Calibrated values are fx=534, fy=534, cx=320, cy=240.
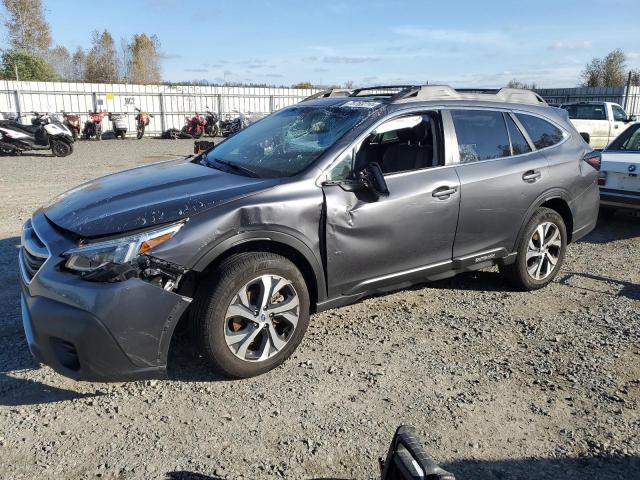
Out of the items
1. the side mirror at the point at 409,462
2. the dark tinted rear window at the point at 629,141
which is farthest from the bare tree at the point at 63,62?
the side mirror at the point at 409,462

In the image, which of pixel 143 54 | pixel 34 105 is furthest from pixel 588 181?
pixel 143 54

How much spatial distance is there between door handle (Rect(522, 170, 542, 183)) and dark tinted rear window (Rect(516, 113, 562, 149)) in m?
0.32

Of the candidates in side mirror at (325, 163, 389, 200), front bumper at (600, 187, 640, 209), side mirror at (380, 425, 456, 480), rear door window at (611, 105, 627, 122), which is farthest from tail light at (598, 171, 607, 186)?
rear door window at (611, 105, 627, 122)

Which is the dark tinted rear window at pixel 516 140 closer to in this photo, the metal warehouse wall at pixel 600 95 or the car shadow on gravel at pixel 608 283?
the car shadow on gravel at pixel 608 283

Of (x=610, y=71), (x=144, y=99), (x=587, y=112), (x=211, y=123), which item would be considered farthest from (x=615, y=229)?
(x=610, y=71)

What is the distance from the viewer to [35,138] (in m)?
15.4

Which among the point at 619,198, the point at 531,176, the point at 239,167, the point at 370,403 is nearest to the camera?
the point at 370,403

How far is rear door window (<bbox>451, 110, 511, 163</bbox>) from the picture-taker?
4434 millimetres

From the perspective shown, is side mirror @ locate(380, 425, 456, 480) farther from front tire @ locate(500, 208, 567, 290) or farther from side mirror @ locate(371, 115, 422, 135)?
front tire @ locate(500, 208, 567, 290)

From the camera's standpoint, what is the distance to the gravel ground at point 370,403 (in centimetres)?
271

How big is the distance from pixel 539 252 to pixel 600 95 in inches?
1021

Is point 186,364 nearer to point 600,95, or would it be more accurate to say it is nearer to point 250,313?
point 250,313

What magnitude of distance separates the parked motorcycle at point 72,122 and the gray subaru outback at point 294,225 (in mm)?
19151

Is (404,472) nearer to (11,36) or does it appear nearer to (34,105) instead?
(34,105)
